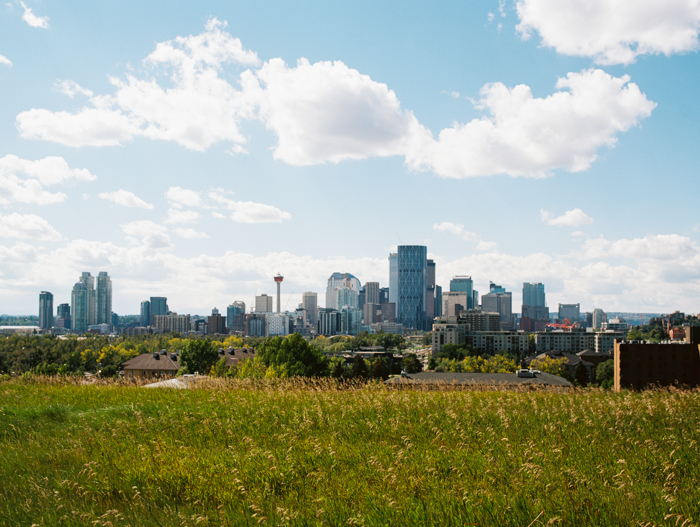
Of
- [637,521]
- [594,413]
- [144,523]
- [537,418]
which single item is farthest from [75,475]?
[594,413]

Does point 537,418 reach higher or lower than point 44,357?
higher

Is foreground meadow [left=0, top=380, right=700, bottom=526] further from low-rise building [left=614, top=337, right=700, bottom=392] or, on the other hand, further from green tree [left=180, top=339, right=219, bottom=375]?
green tree [left=180, top=339, right=219, bottom=375]

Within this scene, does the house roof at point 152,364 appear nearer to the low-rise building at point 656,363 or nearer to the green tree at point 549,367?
the low-rise building at point 656,363

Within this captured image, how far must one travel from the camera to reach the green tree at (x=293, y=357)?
46438 mm

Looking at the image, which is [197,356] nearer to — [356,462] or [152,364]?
[152,364]

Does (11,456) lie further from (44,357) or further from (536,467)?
(44,357)

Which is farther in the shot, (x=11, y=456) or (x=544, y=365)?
(x=544, y=365)

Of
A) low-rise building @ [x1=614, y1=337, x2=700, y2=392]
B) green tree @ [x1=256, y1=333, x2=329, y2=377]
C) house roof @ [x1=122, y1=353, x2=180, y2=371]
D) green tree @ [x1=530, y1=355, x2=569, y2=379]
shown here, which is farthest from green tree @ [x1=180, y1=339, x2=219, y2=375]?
→ green tree @ [x1=530, y1=355, x2=569, y2=379]

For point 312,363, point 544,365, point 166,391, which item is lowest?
point 544,365

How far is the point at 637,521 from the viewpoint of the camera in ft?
17.0

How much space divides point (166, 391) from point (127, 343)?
11024 centimetres

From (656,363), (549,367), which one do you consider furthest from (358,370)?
(656,363)

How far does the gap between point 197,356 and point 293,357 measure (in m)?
28.0

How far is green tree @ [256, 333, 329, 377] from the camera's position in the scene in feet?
152
